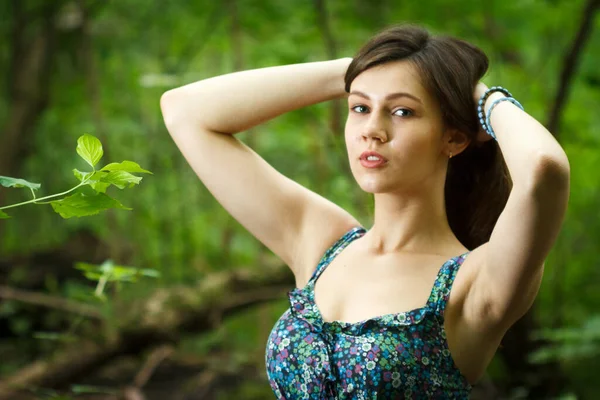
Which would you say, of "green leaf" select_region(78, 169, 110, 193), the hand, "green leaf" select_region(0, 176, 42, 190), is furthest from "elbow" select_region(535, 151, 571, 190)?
"green leaf" select_region(0, 176, 42, 190)

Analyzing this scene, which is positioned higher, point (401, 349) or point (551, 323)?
point (401, 349)

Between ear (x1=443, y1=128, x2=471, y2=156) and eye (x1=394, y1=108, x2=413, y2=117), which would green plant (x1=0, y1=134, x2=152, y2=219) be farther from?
ear (x1=443, y1=128, x2=471, y2=156)

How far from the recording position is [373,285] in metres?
2.09

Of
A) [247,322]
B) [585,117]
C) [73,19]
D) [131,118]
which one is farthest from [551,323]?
[73,19]

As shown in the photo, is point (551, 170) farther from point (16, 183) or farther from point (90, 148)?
point (16, 183)

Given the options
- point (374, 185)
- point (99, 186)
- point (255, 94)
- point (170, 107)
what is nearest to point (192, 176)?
point (170, 107)

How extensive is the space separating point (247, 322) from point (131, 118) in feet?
7.79

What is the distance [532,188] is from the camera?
164 cm

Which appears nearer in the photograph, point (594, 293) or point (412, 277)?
point (412, 277)

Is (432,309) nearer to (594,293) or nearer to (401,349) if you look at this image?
(401,349)

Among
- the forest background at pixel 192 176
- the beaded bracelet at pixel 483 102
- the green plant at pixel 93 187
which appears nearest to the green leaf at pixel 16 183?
the green plant at pixel 93 187

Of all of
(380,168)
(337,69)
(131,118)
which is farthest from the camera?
(131,118)

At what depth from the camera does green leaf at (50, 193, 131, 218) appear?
→ 1537 mm

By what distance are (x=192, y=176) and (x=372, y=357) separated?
6.56m
